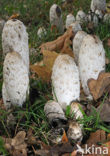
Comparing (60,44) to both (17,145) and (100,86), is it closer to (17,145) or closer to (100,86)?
(100,86)

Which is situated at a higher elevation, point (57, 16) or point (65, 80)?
point (57, 16)

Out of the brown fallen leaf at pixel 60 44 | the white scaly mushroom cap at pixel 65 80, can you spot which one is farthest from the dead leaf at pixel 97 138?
the brown fallen leaf at pixel 60 44

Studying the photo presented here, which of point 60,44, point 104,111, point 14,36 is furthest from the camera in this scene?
point 60,44

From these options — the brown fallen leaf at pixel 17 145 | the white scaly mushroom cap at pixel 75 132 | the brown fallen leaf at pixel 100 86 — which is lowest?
the brown fallen leaf at pixel 17 145

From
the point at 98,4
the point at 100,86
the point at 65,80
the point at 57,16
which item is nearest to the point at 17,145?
the point at 65,80

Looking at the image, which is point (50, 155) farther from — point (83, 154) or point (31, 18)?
point (31, 18)

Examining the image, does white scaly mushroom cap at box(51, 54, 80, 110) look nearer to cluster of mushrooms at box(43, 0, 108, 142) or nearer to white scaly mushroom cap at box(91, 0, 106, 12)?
cluster of mushrooms at box(43, 0, 108, 142)

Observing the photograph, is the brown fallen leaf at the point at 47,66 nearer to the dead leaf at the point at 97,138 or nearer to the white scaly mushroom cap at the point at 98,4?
the dead leaf at the point at 97,138

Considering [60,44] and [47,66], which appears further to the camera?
[60,44]

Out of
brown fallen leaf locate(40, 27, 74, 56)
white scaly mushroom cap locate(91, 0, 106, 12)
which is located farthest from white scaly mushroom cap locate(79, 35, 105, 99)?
white scaly mushroom cap locate(91, 0, 106, 12)
